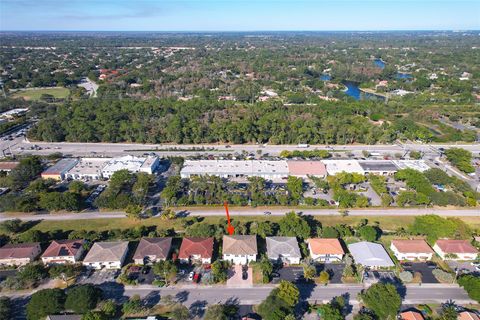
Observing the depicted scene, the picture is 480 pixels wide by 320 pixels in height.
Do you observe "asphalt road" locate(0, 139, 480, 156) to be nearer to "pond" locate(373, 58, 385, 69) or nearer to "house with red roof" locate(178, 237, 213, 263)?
"house with red roof" locate(178, 237, 213, 263)

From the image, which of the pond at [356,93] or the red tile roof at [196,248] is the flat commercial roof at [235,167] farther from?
the pond at [356,93]

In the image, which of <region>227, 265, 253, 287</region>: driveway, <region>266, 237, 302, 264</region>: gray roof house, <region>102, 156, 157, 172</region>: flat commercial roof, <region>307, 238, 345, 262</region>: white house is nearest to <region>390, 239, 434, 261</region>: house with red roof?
<region>307, 238, 345, 262</region>: white house

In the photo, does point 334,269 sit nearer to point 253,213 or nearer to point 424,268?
point 424,268

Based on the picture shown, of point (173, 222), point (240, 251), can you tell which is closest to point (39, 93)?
point (173, 222)

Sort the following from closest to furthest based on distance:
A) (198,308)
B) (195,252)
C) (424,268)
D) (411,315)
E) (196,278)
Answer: (411,315)
(198,308)
(196,278)
(424,268)
(195,252)

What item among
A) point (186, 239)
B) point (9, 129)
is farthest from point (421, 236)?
point (9, 129)

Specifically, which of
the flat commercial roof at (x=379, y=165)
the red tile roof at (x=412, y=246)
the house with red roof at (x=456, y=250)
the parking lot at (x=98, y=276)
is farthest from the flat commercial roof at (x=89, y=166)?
the house with red roof at (x=456, y=250)
